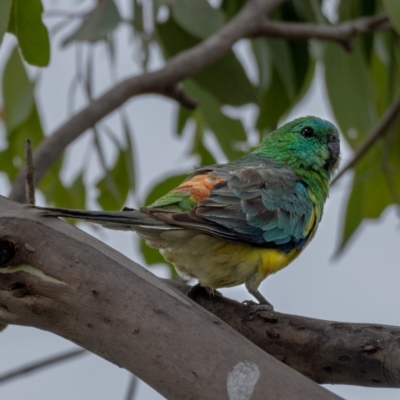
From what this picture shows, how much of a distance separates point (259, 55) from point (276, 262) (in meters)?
1.35

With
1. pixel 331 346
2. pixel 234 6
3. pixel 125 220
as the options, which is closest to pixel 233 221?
pixel 125 220

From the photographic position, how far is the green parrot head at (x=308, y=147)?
125 inches

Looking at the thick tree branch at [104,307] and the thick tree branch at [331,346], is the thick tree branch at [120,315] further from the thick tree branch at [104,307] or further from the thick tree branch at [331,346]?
the thick tree branch at [331,346]

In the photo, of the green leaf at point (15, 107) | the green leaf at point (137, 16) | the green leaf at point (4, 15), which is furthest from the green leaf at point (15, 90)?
the green leaf at point (4, 15)

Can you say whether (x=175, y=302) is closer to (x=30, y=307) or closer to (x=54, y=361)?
(x=30, y=307)

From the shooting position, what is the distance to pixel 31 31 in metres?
2.26

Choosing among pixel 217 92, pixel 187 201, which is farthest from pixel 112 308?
pixel 217 92

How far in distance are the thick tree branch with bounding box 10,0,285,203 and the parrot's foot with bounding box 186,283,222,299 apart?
29.0 inches

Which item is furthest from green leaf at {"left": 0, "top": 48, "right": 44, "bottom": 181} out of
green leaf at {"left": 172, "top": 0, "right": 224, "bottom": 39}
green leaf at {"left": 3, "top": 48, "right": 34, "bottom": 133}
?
green leaf at {"left": 172, "top": 0, "right": 224, "bottom": 39}

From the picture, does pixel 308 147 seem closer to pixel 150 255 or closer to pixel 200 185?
pixel 200 185

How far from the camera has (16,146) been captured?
3812 millimetres

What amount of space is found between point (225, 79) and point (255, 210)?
1.07m

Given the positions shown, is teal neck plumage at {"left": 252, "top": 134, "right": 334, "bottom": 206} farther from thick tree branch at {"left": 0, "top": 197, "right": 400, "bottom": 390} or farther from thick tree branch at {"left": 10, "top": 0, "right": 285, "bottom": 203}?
thick tree branch at {"left": 0, "top": 197, "right": 400, "bottom": 390}

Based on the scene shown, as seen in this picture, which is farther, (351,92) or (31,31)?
(351,92)
